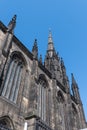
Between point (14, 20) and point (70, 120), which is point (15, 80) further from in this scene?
point (70, 120)

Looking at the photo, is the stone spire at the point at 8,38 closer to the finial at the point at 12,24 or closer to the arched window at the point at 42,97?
the finial at the point at 12,24

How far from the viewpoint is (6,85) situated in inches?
403

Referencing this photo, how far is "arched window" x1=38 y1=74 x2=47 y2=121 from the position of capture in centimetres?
1245

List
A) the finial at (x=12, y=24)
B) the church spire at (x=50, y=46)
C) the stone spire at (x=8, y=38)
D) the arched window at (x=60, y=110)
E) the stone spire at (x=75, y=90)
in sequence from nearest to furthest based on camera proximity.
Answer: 1. the stone spire at (x=8, y=38)
2. the finial at (x=12, y=24)
3. the arched window at (x=60, y=110)
4. the stone spire at (x=75, y=90)
5. the church spire at (x=50, y=46)

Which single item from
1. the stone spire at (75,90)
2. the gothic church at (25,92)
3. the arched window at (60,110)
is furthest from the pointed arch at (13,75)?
the stone spire at (75,90)

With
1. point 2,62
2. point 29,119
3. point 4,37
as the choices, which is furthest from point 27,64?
point 29,119

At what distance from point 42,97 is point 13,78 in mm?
3530

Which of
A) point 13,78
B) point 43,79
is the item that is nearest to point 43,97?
point 43,79

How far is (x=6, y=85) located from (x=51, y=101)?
16.4 ft

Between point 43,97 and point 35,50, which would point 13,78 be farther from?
point 35,50

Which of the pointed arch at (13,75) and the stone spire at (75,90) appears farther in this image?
the stone spire at (75,90)

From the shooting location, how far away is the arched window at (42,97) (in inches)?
490

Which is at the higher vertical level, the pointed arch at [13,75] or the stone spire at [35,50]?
the stone spire at [35,50]

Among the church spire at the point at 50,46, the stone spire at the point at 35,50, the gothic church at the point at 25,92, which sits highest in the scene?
the church spire at the point at 50,46
